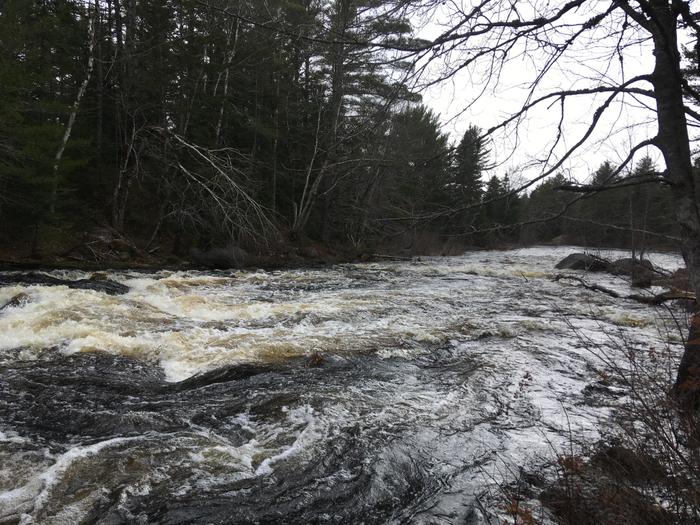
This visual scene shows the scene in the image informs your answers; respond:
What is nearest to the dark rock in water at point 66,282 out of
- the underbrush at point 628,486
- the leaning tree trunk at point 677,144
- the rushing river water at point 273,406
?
the rushing river water at point 273,406

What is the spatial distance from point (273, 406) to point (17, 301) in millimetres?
5633

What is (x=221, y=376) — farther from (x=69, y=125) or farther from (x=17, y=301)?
(x=69, y=125)

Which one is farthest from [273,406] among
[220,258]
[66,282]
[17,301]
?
[220,258]

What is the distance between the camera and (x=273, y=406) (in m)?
4.45

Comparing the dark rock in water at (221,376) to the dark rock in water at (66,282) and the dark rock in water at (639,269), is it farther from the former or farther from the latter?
the dark rock in water at (66,282)

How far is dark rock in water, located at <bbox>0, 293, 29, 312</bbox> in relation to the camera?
7.21 meters

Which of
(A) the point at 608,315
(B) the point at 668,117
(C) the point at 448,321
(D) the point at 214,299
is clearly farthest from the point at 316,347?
(A) the point at 608,315

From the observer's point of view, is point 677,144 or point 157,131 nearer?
point 677,144

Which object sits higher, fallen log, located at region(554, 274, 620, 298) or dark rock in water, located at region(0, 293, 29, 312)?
fallen log, located at region(554, 274, 620, 298)

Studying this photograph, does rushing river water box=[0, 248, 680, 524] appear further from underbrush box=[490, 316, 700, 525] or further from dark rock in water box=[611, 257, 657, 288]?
dark rock in water box=[611, 257, 657, 288]

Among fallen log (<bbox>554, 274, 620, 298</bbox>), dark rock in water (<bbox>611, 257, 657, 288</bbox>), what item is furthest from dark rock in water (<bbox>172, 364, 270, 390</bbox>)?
dark rock in water (<bbox>611, 257, 657, 288</bbox>)

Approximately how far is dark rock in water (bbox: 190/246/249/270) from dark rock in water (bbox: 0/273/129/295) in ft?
16.4

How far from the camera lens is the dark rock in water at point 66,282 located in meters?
9.38

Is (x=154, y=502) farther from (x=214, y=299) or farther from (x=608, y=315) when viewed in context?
(x=608, y=315)
